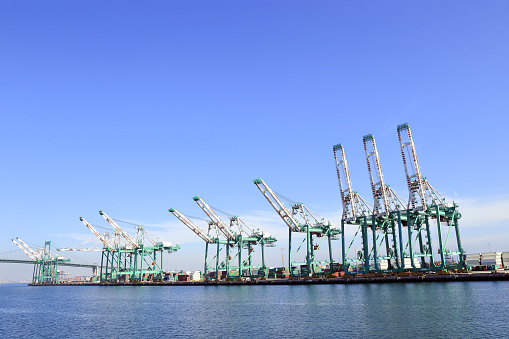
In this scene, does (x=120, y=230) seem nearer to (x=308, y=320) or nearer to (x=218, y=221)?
(x=218, y=221)

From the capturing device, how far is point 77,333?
1655 inches

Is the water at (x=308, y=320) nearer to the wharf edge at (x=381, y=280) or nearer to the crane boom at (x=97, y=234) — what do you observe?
the wharf edge at (x=381, y=280)

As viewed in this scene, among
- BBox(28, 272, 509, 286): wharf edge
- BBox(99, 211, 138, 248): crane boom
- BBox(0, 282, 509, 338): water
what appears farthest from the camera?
BBox(99, 211, 138, 248): crane boom

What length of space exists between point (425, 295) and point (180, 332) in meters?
37.3

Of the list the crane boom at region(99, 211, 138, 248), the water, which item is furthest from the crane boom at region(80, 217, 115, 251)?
the water

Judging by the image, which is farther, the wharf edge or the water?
the wharf edge

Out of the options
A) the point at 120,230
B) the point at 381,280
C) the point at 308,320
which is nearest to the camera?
the point at 308,320

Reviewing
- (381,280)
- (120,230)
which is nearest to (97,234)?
(120,230)

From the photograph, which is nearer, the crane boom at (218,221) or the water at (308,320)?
the water at (308,320)

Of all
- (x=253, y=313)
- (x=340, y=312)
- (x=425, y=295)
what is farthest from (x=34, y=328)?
(x=425, y=295)

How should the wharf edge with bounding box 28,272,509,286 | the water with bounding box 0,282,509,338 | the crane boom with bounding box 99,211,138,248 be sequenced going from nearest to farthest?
the water with bounding box 0,282,509,338 → the wharf edge with bounding box 28,272,509,286 → the crane boom with bounding box 99,211,138,248

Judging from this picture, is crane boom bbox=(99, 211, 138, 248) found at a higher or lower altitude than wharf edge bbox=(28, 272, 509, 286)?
higher

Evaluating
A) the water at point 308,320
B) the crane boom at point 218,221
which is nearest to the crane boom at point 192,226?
the crane boom at point 218,221

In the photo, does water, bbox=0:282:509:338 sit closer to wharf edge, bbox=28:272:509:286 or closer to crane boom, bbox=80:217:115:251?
wharf edge, bbox=28:272:509:286
